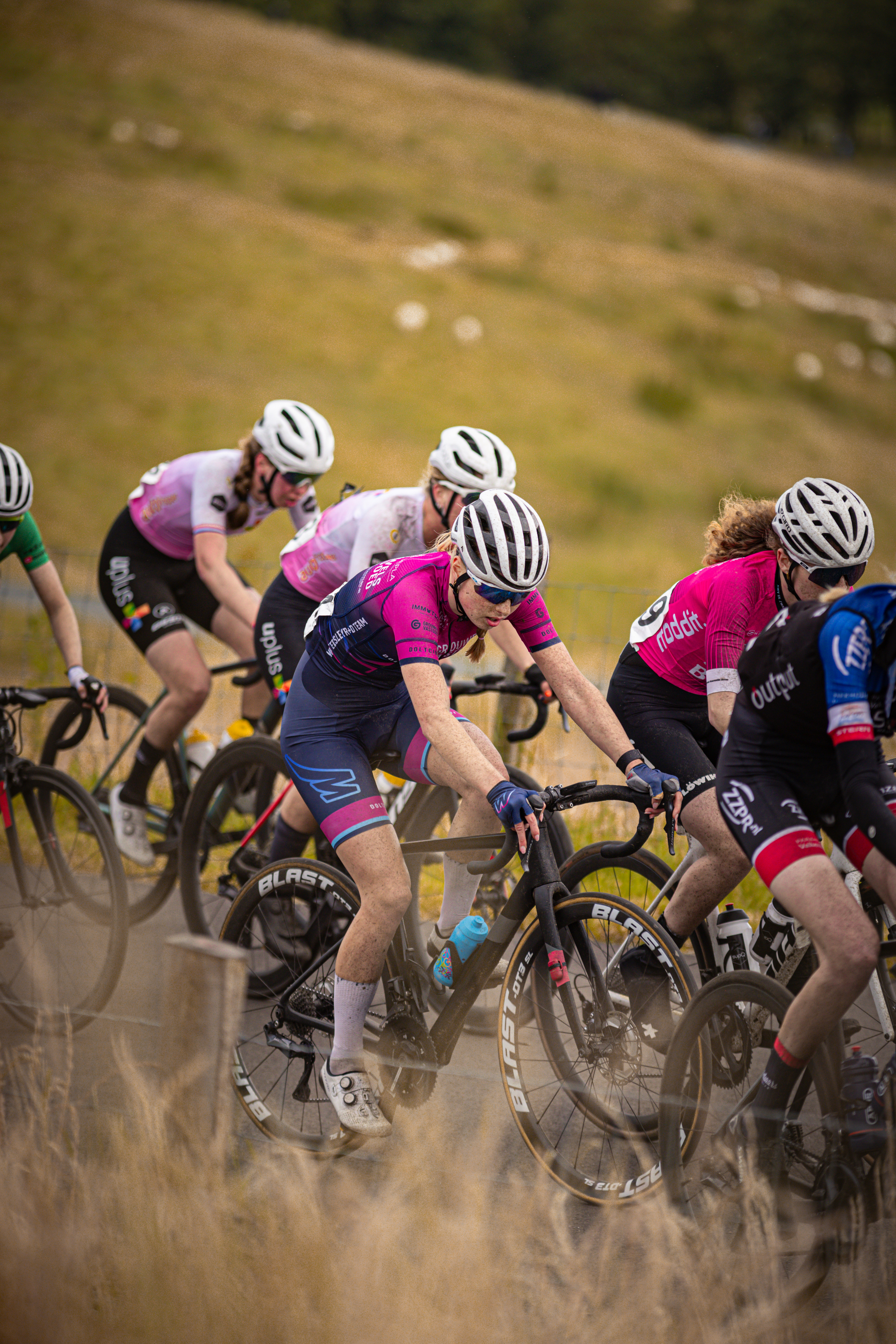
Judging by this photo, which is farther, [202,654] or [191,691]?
[202,654]

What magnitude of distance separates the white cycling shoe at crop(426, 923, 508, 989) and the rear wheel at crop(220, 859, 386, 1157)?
0.91ft

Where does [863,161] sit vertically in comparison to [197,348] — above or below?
above

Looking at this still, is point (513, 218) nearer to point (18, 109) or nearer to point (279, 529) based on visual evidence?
point (18, 109)

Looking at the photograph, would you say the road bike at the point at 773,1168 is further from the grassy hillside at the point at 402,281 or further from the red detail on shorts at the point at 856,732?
the grassy hillside at the point at 402,281

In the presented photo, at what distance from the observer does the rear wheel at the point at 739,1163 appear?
2.80 meters

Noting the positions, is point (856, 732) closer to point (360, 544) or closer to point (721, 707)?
point (721, 707)

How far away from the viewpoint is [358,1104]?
11.7 feet

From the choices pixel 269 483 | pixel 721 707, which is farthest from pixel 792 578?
pixel 269 483

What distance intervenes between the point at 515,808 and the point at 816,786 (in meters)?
0.86

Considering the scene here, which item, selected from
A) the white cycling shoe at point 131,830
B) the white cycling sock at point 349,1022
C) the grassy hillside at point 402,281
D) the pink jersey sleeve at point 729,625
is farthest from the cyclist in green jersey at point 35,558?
the grassy hillside at point 402,281

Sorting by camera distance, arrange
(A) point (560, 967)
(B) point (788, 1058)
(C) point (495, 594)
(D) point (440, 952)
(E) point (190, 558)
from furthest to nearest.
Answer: (E) point (190, 558) < (D) point (440, 952) < (C) point (495, 594) < (A) point (560, 967) < (B) point (788, 1058)

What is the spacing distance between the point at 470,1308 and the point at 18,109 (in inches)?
1783

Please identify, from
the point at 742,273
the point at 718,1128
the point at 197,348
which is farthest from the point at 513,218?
the point at 718,1128

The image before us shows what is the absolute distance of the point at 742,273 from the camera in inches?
1667
